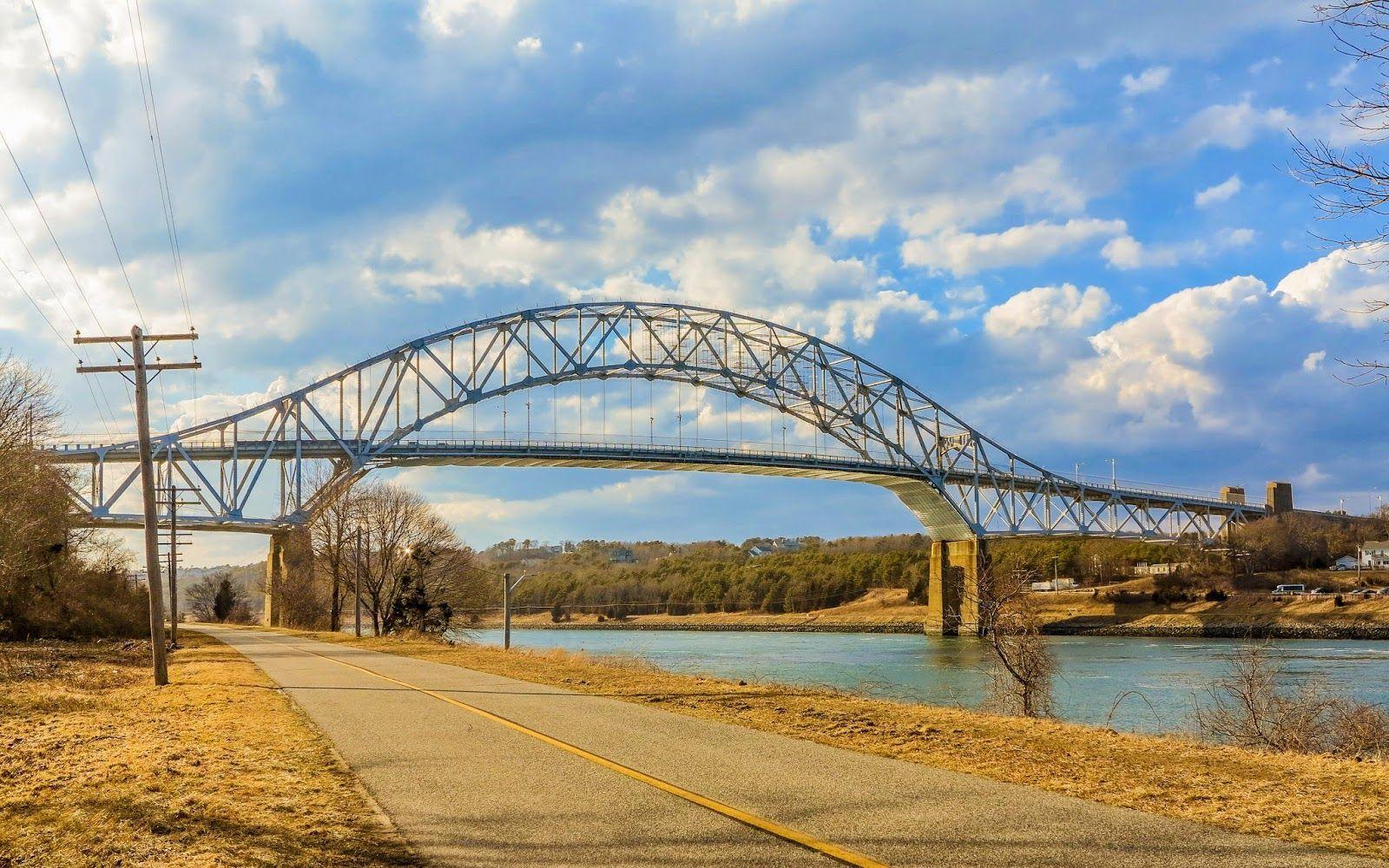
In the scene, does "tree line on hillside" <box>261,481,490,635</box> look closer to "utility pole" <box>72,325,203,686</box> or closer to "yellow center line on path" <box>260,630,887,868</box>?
"utility pole" <box>72,325,203,686</box>

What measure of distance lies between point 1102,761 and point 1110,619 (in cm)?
10410

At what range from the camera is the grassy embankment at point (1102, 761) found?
8469 millimetres

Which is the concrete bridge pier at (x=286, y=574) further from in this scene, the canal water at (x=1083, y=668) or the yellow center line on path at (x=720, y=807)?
the yellow center line on path at (x=720, y=807)

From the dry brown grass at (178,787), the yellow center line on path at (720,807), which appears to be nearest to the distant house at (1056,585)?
the dry brown grass at (178,787)

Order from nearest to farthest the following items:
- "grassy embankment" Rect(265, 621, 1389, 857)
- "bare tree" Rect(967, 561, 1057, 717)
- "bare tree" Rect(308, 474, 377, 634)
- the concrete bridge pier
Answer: "grassy embankment" Rect(265, 621, 1389, 857) < "bare tree" Rect(967, 561, 1057, 717) < "bare tree" Rect(308, 474, 377, 634) < the concrete bridge pier


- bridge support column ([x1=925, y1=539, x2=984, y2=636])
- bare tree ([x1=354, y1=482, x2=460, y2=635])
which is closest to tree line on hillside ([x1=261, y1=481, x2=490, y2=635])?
bare tree ([x1=354, y1=482, x2=460, y2=635])

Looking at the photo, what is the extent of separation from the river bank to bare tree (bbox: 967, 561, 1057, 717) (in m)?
38.7

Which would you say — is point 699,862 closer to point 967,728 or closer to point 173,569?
point 967,728

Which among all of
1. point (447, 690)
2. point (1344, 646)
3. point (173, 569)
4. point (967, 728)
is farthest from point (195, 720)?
point (1344, 646)

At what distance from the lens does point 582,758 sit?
461 inches

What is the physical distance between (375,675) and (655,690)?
8767 mm

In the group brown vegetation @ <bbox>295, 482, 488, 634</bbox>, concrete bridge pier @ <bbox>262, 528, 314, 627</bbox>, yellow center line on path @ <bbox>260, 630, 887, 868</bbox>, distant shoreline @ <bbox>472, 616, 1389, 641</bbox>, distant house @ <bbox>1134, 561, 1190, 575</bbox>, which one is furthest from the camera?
distant house @ <bbox>1134, 561, 1190, 575</bbox>

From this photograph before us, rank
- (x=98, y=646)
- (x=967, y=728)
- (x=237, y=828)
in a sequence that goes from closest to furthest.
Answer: (x=237, y=828) → (x=967, y=728) → (x=98, y=646)

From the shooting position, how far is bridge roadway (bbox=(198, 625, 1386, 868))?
7.41m
